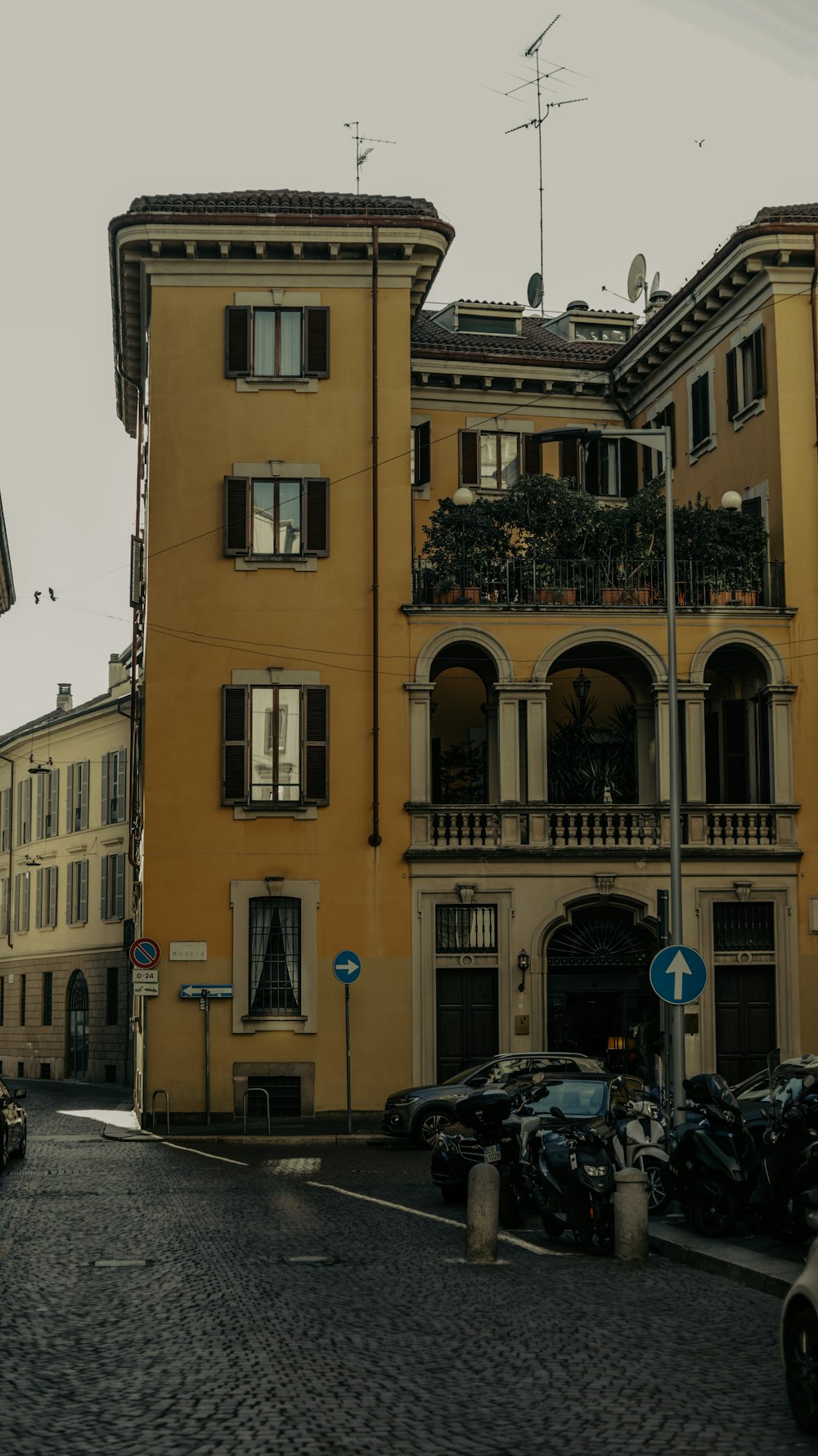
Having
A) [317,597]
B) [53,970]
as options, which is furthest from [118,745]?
[317,597]

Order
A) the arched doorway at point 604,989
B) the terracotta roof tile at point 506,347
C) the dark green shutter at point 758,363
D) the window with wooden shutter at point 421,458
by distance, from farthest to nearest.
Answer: the window with wooden shutter at point 421,458
the terracotta roof tile at point 506,347
the dark green shutter at point 758,363
the arched doorway at point 604,989

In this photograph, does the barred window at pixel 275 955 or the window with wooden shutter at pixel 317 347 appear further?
the window with wooden shutter at pixel 317 347

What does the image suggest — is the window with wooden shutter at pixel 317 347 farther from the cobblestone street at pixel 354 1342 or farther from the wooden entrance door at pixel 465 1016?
the cobblestone street at pixel 354 1342

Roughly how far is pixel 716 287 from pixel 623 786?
955 centimetres

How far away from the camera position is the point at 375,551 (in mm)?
33094

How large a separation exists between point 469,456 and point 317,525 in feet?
21.3

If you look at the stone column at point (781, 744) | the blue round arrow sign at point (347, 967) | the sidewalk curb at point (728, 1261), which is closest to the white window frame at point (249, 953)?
the blue round arrow sign at point (347, 967)

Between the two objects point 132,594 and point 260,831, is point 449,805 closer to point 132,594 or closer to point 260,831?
point 260,831

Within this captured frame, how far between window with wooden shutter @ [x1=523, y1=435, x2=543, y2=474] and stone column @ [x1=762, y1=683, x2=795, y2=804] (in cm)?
842

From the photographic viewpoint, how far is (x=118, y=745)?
54375 mm

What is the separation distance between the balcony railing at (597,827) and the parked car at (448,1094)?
5553 mm

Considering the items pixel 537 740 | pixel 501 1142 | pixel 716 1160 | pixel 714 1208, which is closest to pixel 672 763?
pixel 501 1142

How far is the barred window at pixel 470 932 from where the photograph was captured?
106 ft

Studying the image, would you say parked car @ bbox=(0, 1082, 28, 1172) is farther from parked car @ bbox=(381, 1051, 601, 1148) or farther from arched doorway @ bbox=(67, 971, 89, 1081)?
arched doorway @ bbox=(67, 971, 89, 1081)
